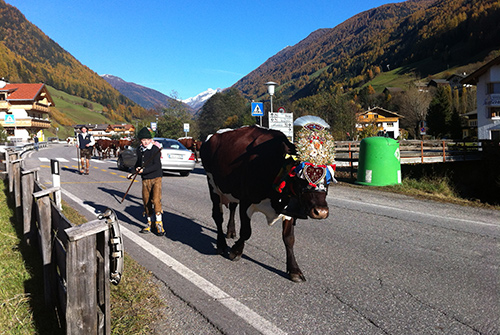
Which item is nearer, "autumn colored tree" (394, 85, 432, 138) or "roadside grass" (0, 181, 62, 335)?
"roadside grass" (0, 181, 62, 335)

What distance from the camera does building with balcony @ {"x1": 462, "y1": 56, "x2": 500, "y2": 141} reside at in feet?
137

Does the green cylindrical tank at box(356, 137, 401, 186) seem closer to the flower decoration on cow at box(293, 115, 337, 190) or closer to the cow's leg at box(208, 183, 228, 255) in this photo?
the cow's leg at box(208, 183, 228, 255)

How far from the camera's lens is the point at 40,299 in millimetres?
3793

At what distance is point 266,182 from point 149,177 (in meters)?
2.96

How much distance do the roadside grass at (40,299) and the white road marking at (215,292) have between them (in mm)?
411

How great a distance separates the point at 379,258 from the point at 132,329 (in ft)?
11.4

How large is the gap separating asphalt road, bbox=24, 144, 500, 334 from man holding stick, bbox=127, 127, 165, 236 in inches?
15.0

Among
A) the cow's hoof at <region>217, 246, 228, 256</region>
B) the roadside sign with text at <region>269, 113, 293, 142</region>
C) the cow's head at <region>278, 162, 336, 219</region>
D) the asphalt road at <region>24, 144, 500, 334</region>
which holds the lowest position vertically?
the asphalt road at <region>24, 144, 500, 334</region>

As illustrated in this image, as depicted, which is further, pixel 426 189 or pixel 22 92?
pixel 22 92

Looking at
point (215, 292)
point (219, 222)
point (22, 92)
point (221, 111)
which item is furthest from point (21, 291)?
point (221, 111)

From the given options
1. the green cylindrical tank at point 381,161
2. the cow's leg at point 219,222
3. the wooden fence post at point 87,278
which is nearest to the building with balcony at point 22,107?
the green cylindrical tank at point 381,161

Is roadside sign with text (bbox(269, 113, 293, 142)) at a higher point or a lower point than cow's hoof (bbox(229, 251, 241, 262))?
higher

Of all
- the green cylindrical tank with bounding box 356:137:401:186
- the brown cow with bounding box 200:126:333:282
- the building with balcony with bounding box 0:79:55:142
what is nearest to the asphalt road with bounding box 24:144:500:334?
the brown cow with bounding box 200:126:333:282

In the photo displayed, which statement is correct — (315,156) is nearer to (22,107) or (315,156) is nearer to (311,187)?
(311,187)
